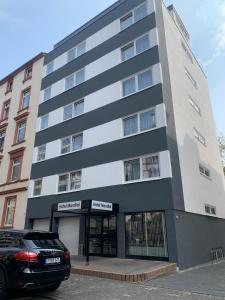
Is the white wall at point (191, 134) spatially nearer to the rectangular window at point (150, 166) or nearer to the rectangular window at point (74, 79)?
the rectangular window at point (150, 166)

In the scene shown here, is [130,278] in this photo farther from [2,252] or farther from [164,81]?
[164,81]

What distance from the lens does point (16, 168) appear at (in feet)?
68.4

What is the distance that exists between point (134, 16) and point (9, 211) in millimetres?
16814

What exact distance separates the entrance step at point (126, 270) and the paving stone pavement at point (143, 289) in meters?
0.28

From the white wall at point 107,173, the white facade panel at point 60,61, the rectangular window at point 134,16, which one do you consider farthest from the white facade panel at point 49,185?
the rectangular window at point 134,16

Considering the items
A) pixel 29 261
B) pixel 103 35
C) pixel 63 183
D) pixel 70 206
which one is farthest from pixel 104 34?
pixel 29 261

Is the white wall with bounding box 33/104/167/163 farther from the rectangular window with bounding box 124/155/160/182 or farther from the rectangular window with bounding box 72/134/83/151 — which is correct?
the rectangular window with bounding box 124/155/160/182

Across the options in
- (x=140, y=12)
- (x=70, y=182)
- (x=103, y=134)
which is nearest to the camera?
(x=103, y=134)

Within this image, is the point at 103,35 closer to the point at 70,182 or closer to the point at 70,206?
the point at 70,182

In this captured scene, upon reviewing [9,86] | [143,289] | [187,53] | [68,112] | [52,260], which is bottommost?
[143,289]

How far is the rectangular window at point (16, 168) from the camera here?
66.8 ft

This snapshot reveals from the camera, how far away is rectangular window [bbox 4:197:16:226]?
19128 millimetres

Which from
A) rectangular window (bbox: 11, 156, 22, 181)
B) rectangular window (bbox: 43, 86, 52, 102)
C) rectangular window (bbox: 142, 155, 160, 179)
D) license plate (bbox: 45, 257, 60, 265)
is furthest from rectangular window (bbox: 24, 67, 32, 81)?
license plate (bbox: 45, 257, 60, 265)

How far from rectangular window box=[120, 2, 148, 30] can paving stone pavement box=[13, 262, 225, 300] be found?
15284mm
